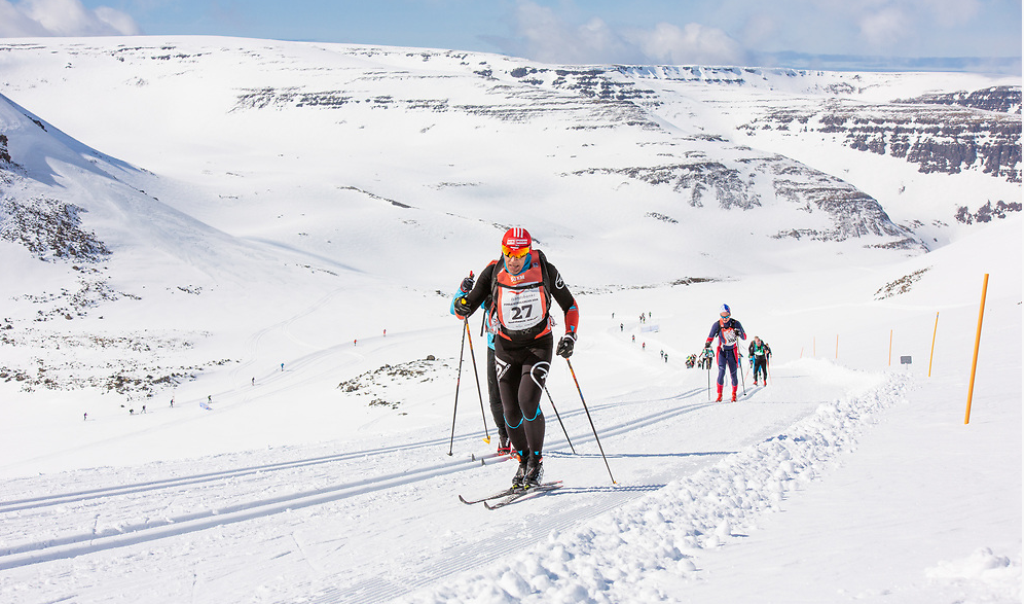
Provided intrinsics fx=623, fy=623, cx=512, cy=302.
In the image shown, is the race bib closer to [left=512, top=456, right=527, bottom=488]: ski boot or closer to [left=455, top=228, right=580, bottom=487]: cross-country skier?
[left=455, top=228, right=580, bottom=487]: cross-country skier

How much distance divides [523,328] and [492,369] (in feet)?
3.98

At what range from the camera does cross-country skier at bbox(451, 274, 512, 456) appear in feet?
20.9

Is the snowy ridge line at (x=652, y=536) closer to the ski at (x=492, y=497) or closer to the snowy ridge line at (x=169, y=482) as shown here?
the ski at (x=492, y=497)

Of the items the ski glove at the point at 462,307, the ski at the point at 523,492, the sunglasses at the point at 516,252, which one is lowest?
the ski at the point at 523,492

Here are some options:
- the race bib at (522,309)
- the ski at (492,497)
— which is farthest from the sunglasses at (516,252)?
the ski at (492,497)

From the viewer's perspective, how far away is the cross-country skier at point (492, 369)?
637cm

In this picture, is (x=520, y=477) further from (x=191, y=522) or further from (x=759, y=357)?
(x=759, y=357)

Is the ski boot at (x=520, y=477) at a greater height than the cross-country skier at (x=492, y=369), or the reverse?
the cross-country skier at (x=492, y=369)

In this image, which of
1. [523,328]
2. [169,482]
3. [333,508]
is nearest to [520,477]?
[523,328]

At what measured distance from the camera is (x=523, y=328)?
6062mm

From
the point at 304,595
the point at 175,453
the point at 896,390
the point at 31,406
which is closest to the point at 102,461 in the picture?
the point at 175,453

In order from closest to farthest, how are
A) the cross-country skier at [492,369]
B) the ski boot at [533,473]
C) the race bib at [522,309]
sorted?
the race bib at [522,309], the ski boot at [533,473], the cross-country skier at [492,369]

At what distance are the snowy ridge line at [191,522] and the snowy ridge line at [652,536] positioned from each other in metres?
2.63

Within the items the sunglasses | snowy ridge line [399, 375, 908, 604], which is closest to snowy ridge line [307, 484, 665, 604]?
snowy ridge line [399, 375, 908, 604]
